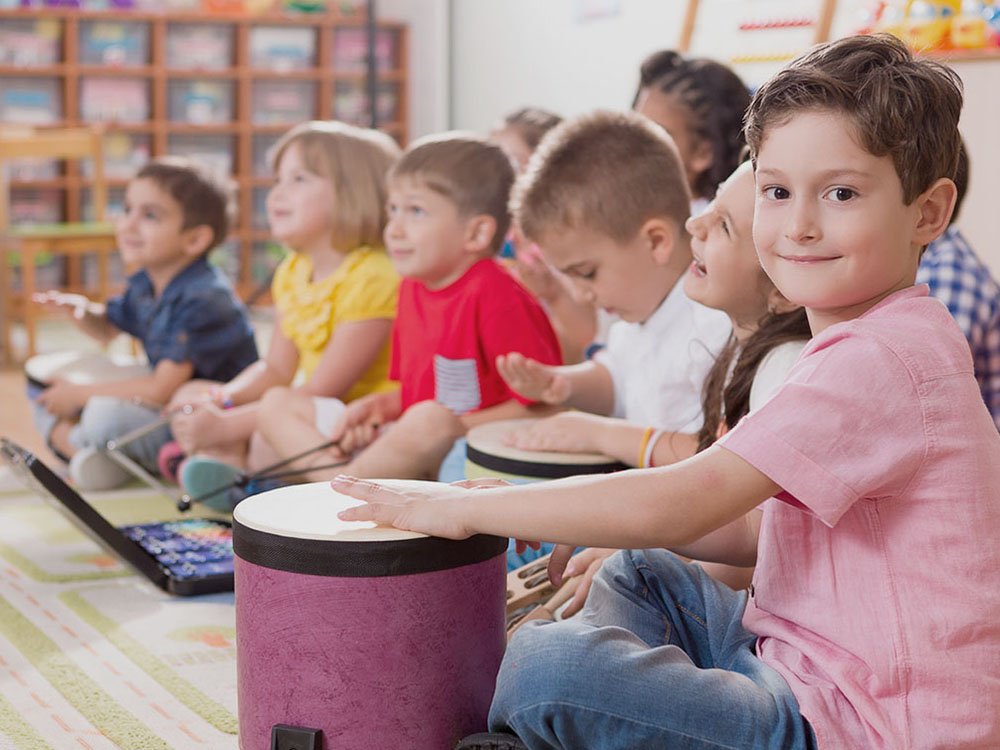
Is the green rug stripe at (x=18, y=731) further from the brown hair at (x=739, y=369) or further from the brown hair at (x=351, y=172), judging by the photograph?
the brown hair at (x=351, y=172)

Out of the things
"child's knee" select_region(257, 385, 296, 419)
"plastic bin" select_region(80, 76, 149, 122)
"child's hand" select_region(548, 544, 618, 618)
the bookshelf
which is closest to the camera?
"child's hand" select_region(548, 544, 618, 618)

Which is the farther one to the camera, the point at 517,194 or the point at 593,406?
the point at 593,406

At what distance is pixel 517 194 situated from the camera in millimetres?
1844

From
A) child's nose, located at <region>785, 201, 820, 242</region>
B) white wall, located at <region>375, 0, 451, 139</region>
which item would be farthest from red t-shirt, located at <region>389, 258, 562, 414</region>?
white wall, located at <region>375, 0, 451, 139</region>

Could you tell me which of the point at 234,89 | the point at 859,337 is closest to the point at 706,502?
the point at 859,337

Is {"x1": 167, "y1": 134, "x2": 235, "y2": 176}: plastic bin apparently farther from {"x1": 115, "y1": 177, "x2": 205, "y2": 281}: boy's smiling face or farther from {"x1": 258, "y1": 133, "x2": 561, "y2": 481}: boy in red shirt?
{"x1": 258, "y1": 133, "x2": 561, "y2": 481}: boy in red shirt

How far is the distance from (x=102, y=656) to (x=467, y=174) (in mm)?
1023

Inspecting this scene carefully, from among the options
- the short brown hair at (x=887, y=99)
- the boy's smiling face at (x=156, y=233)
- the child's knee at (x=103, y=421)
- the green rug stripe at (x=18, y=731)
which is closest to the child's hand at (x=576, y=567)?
the short brown hair at (x=887, y=99)

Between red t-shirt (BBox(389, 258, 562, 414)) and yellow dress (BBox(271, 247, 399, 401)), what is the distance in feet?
0.77

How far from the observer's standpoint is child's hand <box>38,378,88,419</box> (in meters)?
2.64

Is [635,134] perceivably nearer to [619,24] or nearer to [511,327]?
[511,327]

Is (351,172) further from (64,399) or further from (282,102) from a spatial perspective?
(282,102)

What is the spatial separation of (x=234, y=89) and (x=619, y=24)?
239cm

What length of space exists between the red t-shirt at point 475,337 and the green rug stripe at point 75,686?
775 millimetres
